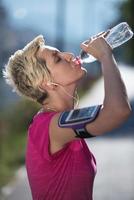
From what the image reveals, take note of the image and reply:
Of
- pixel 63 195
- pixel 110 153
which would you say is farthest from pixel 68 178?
pixel 110 153

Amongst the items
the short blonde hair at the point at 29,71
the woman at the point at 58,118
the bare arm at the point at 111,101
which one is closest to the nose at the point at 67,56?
the woman at the point at 58,118

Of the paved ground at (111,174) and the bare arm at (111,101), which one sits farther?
the paved ground at (111,174)

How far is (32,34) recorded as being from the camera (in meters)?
13.0

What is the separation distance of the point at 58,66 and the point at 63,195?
0.65 m

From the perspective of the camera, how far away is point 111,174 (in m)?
10.4

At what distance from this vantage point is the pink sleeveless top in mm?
3590

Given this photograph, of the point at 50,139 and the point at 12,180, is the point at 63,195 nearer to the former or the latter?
the point at 50,139

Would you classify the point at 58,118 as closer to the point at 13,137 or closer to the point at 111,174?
the point at 111,174

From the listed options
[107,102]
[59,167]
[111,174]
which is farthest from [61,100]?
[111,174]

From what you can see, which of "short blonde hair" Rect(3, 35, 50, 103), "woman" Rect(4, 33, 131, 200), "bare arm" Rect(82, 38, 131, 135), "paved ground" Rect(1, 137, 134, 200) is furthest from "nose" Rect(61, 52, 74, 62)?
"paved ground" Rect(1, 137, 134, 200)

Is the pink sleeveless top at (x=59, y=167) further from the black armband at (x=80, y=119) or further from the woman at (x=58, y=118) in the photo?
the black armband at (x=80, y=119)

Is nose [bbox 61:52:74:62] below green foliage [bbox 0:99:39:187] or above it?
above

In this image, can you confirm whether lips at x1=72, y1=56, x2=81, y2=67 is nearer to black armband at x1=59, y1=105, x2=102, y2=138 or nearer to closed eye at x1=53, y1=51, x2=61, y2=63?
closed eye at x1=53, y1=51, x2=61, y2=63

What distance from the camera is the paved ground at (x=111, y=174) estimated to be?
884 centimetres
